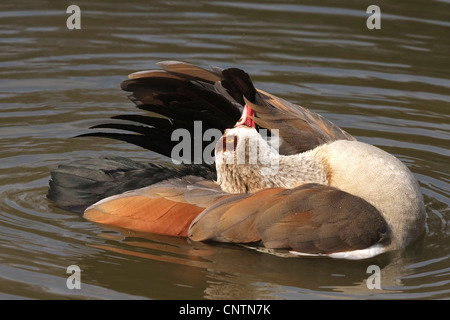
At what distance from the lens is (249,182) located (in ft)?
22.1

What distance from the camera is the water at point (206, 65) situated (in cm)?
617

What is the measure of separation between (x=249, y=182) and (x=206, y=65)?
3938 mm

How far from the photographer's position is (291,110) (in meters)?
7.21

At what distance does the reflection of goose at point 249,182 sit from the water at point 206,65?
171 millimetres

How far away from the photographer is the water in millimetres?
6172

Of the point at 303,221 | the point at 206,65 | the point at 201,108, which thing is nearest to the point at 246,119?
the point at 201,108

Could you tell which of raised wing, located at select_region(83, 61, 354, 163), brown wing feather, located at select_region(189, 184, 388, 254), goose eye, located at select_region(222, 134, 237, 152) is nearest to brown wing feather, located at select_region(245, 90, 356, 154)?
raised wing, located at select_region(83, 61, 354, 163)

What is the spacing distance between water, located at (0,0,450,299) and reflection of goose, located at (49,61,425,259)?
0.17 meters

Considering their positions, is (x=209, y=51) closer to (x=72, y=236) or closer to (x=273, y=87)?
(x=273, y=87)

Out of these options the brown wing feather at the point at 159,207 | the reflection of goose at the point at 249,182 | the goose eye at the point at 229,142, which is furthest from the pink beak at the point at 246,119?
the brown wing feather at the point at 159,207

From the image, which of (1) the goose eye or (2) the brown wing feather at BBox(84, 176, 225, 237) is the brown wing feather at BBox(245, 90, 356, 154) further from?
(2) the brown wing feather at BBox(84, 176, 225, 237)

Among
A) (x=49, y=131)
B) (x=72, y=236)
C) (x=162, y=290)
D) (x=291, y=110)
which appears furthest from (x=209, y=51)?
(x=162, y=290)

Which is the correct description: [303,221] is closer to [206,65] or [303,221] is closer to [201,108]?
[201,108]

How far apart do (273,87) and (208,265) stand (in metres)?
4.03
